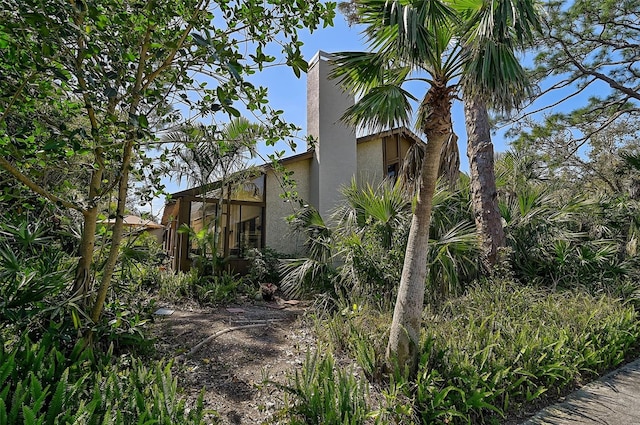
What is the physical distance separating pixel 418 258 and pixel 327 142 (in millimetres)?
8085

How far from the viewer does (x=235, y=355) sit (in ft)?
15.2

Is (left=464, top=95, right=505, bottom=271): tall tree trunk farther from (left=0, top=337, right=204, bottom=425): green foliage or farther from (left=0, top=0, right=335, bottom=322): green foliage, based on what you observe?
(left=0, top=337, right=204, bottom=425): green foliage

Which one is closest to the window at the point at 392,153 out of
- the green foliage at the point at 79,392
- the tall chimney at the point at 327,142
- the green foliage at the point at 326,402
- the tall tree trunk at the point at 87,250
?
the tall chimney at the point at 327,142

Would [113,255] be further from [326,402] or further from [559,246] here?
[559,246]

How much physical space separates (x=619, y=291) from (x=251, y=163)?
8877 millimetres

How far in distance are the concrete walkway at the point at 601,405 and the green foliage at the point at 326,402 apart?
189cm

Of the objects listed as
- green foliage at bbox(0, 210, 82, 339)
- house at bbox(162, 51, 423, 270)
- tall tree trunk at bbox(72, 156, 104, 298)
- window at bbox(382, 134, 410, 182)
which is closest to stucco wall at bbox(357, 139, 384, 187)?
window at bbox(382, 134, 410, 182)

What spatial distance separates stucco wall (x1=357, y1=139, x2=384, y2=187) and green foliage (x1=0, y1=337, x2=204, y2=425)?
10.6m

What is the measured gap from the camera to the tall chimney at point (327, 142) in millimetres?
11188

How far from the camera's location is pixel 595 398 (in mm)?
3984

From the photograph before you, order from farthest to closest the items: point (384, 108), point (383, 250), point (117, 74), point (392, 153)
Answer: point (392, 153) → point (383, 250) → point (384, 108) → point (117, 74)

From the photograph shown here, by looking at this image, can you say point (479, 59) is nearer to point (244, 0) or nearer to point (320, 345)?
point (244, 0)

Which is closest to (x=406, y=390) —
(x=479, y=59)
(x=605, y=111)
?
(x=479, y=59)

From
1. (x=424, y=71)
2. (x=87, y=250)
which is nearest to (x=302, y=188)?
(x=424, y=71)
